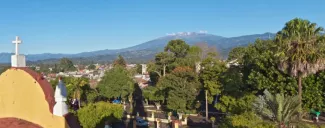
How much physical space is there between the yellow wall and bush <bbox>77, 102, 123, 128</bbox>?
15.9 m

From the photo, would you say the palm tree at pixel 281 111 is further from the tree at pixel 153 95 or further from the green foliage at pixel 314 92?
the tree at pixel 153 95

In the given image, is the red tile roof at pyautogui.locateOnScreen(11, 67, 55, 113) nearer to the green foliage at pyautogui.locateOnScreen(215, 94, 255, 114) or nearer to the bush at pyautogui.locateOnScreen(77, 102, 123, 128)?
the bush at pyautogui.locateOnScreen(77, 102, 123, 128)

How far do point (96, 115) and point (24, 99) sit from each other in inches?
646

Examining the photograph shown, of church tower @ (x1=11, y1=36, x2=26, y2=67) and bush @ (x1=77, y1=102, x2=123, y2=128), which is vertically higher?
church tower @ (x1=11, y1=36, x2=26, y2=67)

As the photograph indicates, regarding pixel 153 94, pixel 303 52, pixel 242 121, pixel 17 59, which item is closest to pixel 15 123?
pixel 17 59

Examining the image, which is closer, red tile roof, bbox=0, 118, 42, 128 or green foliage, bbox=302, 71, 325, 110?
red tile roof, bbox=0, 118, 42, 128

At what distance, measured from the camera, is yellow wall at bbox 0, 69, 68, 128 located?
9.06 m

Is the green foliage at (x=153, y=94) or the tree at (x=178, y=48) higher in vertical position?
the tree at (x=178, y=48)

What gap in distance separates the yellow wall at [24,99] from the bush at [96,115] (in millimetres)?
15906

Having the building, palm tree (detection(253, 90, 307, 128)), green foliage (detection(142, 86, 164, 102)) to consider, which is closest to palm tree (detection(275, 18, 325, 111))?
palm tree (detection(253, 90, 307, 128))

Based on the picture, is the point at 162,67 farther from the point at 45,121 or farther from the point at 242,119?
the point at 45,121

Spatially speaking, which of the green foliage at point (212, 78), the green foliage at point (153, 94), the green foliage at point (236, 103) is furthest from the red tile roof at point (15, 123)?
the green foliage at point (153, 94)

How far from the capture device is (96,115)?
25.3 meters

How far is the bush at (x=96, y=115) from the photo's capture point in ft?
82.1
